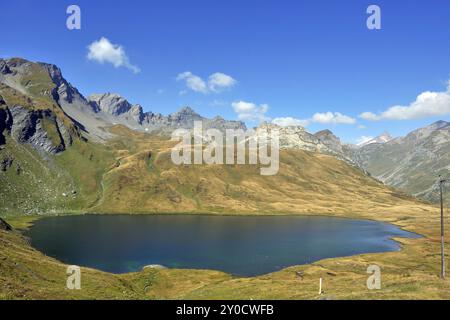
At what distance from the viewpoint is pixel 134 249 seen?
140375 millimetres

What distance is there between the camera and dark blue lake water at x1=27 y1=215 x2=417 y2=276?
120 meters

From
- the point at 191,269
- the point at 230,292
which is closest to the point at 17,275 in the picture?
the point at 230,292

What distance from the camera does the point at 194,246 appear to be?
5940 inches

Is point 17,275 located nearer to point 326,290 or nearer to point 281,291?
point 281,291

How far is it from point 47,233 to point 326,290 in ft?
473

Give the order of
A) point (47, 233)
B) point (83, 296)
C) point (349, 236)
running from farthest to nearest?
point (349, 236)
point (47, 233)
point (83, 296)

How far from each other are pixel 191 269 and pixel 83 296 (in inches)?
2214

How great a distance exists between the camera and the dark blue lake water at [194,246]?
395 ft
